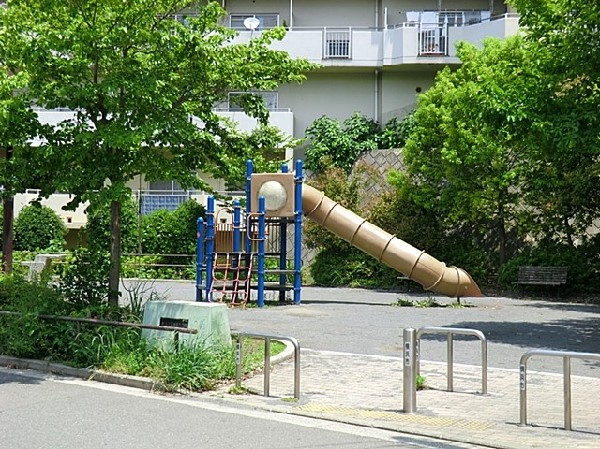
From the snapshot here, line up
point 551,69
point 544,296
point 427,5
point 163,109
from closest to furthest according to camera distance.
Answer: point 163,109 → point 551,69 → point 544,296 → point 427,5

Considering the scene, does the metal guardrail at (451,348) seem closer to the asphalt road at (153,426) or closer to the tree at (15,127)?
the asphalt road at (153,426)

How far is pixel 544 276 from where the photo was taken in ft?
77.5

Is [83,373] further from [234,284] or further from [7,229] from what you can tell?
[7,229]

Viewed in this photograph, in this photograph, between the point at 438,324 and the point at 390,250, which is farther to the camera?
the point at 390,250

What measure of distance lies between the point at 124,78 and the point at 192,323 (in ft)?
13.7

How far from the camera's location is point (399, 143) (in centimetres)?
3209

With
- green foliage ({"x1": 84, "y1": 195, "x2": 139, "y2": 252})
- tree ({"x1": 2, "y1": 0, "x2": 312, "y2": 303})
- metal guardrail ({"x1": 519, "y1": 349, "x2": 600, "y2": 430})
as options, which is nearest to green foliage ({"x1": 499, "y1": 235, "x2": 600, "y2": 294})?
tree ({"x1": 2, "y1": 0, "x2": 312, "y2": 303})

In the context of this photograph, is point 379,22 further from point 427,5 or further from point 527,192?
point 527,192

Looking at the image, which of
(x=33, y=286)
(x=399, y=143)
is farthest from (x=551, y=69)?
(x=399, y=143)

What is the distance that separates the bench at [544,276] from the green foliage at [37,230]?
17824 millimetres

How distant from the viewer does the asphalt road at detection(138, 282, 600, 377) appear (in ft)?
45.4

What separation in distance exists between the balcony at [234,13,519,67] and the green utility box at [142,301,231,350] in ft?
71.6

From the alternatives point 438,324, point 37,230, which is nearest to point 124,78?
point 438,324

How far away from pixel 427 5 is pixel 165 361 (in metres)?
26.9
